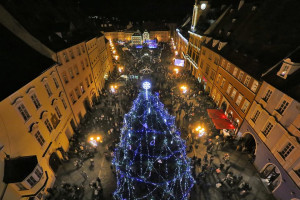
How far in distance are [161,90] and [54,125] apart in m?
21.8

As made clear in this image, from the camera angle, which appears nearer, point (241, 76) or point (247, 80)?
point (247, 80)

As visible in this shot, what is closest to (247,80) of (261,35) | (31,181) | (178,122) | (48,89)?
(261,35)

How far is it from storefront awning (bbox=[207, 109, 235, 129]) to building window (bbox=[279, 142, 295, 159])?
7.32 m

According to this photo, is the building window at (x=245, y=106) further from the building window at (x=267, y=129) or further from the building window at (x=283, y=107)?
the building window at (x=283, y=107)

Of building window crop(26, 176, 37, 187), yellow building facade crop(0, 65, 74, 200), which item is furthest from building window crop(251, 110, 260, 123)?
building window crop(26, 176, 37, 187)

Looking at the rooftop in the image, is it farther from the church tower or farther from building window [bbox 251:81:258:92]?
the church tower

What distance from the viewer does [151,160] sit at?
18.3 metres

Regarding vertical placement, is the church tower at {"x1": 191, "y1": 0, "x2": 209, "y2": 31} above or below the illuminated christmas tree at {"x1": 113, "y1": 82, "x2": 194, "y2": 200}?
above

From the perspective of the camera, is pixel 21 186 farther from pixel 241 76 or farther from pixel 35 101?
pixel 241 76

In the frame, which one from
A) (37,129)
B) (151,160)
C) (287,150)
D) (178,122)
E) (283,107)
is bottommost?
(178,122)

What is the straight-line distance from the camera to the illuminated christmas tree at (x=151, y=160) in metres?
15.6

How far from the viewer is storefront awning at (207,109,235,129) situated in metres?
21.7

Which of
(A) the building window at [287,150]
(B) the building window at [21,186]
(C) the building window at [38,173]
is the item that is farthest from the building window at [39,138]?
(A) the building window at [287,150]

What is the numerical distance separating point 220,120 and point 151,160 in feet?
40.9
